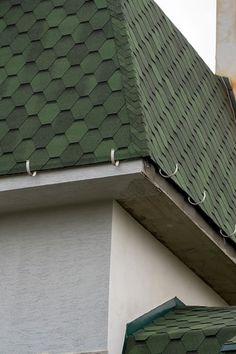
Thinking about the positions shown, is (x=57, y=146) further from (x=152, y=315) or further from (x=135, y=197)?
(x=152, y=315)

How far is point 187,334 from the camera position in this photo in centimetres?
1408

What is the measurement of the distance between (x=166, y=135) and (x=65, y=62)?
153 cm

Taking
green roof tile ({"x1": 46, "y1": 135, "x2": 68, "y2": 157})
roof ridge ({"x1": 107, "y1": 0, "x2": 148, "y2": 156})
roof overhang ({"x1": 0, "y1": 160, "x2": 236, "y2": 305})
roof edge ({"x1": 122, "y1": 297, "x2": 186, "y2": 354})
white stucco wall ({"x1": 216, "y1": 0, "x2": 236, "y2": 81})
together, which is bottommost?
roof edge ({"x1": 122, "y1": 297, "x2": 186, "y2": 354})

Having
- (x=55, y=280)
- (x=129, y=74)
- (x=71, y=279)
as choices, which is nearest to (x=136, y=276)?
(x=71, y=279)

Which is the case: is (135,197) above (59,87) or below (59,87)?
below

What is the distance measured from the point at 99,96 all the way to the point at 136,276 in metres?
2.19

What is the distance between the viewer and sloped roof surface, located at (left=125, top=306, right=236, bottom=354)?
546 inches

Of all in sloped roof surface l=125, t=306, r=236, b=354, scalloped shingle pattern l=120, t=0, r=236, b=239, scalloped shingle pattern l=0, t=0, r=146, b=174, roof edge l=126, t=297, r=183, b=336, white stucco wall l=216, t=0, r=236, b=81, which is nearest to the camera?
sloped roof surface l=125, t=306, r=236, b=354

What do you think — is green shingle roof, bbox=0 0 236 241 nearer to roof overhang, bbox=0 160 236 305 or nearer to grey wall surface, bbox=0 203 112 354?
roof overhang, bbox=0 160 236 305

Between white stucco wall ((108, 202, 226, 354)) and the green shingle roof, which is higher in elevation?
the green shingle roof

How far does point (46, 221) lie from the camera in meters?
15.4

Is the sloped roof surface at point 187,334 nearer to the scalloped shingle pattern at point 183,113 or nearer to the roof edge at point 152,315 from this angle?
the roof edge at point 152,315

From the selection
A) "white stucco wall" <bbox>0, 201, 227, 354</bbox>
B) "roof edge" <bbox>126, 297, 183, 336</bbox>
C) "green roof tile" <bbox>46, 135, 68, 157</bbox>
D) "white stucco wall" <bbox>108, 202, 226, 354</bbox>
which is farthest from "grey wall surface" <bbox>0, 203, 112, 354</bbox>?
"green roof tile" <bbox>46, 135, 68, 157</bbox>

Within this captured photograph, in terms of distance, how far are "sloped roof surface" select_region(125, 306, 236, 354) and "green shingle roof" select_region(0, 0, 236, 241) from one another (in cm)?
145
